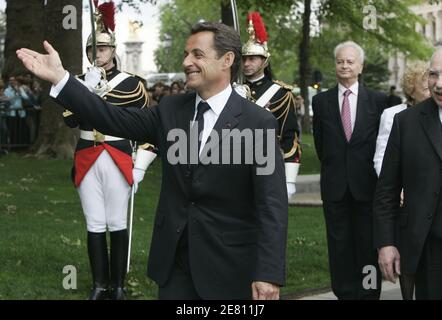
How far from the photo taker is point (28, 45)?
91.6ft

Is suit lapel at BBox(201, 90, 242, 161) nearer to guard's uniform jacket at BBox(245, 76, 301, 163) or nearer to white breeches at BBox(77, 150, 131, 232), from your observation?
white breeches at BBox(77, 150, 131, 232)

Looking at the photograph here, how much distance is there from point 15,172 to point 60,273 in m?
10.9

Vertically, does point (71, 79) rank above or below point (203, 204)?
above

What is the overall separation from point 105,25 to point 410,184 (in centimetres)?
372

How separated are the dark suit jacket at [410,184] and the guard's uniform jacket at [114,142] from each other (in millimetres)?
3196

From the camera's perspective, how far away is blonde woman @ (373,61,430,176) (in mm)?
9047

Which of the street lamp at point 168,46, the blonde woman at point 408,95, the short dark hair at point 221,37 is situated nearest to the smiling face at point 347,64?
the blonde woman at point 408,95

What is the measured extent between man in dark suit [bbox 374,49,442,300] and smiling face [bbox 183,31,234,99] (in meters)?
1.30
